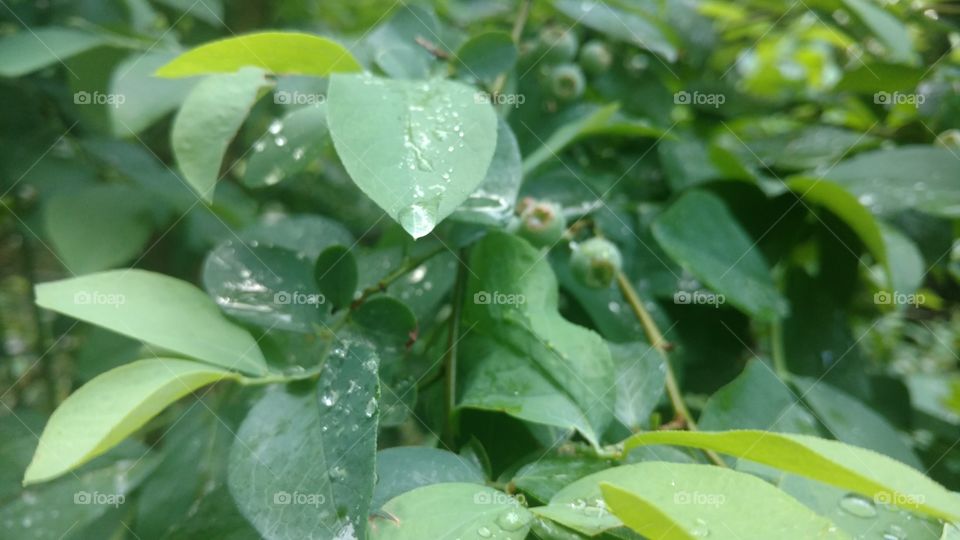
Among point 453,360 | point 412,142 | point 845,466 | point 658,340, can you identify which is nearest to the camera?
point 845,466

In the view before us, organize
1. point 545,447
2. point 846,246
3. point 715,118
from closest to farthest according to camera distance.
A: point 545,447, point 846,246, point 715,118

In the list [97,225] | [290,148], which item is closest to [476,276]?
[290,148]

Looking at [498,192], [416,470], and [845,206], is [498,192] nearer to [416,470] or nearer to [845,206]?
[416,470]

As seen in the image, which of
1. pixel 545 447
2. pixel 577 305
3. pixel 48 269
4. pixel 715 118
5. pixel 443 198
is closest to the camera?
pixel 443 198

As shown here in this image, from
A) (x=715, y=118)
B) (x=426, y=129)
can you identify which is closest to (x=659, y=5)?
(x=715, y=118)

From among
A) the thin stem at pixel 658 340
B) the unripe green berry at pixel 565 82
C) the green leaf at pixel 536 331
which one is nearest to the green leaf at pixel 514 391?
the green leaf at pixel 536 331

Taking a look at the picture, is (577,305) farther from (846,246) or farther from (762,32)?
(762,32)

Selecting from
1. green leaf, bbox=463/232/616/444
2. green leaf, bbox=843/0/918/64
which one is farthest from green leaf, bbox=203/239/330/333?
green leaf, bbox=843/0/918/64
